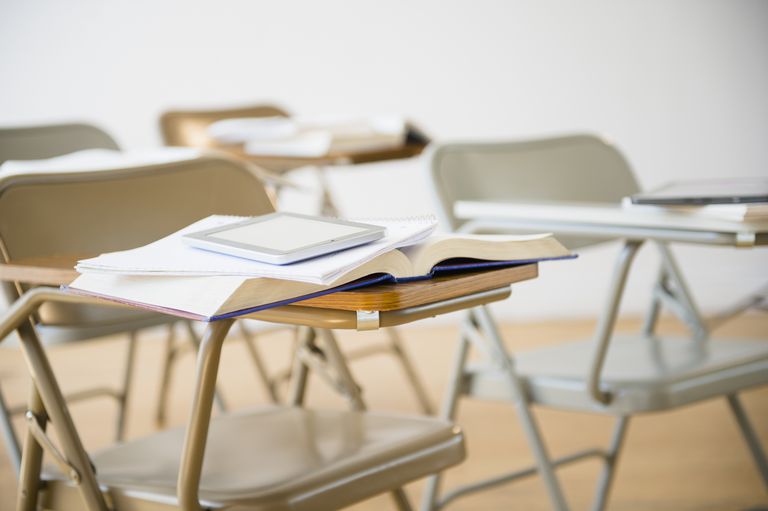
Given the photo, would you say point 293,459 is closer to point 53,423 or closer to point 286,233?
point 53,423

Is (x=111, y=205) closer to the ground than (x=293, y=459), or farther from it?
farther from it

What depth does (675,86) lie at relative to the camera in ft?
14.7

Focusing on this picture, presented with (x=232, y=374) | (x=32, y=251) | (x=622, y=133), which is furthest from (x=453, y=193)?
(x=622, y=133)

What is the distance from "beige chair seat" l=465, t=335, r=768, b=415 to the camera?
1733 mm

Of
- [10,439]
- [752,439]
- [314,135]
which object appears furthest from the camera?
[314,135]

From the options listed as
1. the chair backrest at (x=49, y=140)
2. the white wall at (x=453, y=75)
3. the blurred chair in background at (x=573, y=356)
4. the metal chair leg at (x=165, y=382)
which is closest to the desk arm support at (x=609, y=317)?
the blurred chair in background at (x=573, y=356)

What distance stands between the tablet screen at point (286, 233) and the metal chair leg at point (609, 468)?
1.16 meters

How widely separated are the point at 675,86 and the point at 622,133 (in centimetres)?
30

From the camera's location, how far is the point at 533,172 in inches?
86.7

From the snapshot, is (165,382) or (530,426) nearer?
(530,426)

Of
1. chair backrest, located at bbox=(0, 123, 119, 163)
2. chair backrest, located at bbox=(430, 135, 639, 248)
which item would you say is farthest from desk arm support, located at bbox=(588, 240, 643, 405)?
chair backrest, located at bbox=(0, 123, 119, 163)

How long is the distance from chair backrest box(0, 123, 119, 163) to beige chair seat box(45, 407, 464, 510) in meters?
1.24

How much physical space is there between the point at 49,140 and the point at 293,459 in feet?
5.15

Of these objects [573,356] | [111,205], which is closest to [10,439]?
[111,205]
